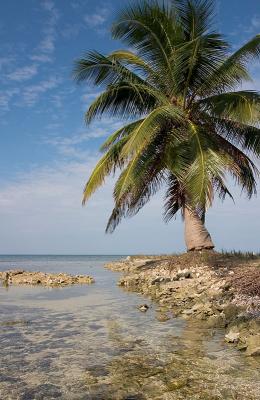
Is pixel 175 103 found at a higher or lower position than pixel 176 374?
higher

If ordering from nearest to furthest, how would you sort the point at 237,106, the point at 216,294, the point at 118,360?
1. the point at 118,360
2. the point at 216,294
3. the point at 237,106

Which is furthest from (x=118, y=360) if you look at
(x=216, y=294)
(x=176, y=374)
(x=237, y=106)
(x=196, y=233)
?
(x=237, y=106)

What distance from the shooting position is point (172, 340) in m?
6.87

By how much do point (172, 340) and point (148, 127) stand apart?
881 centimetres

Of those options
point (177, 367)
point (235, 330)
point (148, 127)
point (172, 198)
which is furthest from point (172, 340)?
point (172, 198)

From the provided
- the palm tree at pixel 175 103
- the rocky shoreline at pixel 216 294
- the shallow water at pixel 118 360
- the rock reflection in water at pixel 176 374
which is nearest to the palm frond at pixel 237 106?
the palm tree at pixel 175 103

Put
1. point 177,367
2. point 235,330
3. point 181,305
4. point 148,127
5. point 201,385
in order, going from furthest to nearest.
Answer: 1. point 148,127
2. point 181,305
3. point 235,330
4. point 177,367
5. point 201,385

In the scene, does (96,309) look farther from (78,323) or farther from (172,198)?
(172,198)

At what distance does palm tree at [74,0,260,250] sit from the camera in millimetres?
15422

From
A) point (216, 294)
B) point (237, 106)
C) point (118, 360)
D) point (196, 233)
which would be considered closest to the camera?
point (118, 360)

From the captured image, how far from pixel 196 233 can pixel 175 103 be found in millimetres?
5554

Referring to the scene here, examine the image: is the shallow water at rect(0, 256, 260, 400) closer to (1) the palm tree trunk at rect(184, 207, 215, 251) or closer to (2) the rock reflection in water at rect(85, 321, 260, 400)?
(2) the rock reflection in water at rect(85, 321, 260, 400)

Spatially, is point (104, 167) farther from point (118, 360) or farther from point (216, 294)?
point (118, 360)

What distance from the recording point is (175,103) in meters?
17.0
